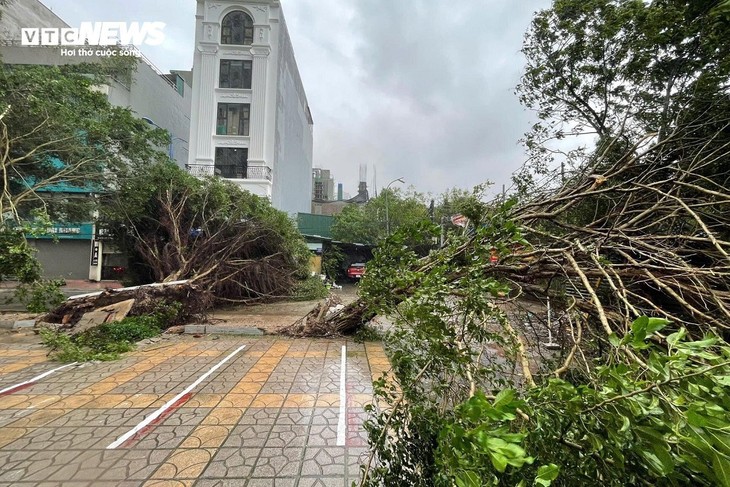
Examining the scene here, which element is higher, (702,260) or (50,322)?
(702,260)

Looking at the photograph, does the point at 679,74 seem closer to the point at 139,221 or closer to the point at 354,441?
the point at 354,441

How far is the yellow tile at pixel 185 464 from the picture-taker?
246cm

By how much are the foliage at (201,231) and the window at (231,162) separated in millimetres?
7206

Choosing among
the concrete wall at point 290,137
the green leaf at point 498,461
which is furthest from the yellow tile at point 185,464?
the concrete wall at point 290,137

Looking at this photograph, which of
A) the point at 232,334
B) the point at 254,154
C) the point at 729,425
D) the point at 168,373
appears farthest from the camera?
the point at 254,154

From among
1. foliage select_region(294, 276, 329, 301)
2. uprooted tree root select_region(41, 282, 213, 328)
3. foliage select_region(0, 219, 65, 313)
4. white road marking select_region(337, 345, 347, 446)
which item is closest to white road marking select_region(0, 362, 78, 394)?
uprooted tree root select_region(41, 282, 213, 328)

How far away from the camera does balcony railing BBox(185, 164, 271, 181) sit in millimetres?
17438

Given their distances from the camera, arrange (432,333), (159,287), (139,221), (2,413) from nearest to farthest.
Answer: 1. (432,333)
2. (2,413)
3. (159,287)
4. (139,221)

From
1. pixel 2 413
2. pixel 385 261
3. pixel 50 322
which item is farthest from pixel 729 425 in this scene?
pixel 50 322

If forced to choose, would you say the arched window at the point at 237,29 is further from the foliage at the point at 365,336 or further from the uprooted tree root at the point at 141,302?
the foliage at the point at 365,336

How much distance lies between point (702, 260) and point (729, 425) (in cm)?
323

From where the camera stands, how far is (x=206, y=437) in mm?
2982

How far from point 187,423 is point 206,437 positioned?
39 cm

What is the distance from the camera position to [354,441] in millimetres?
2959
